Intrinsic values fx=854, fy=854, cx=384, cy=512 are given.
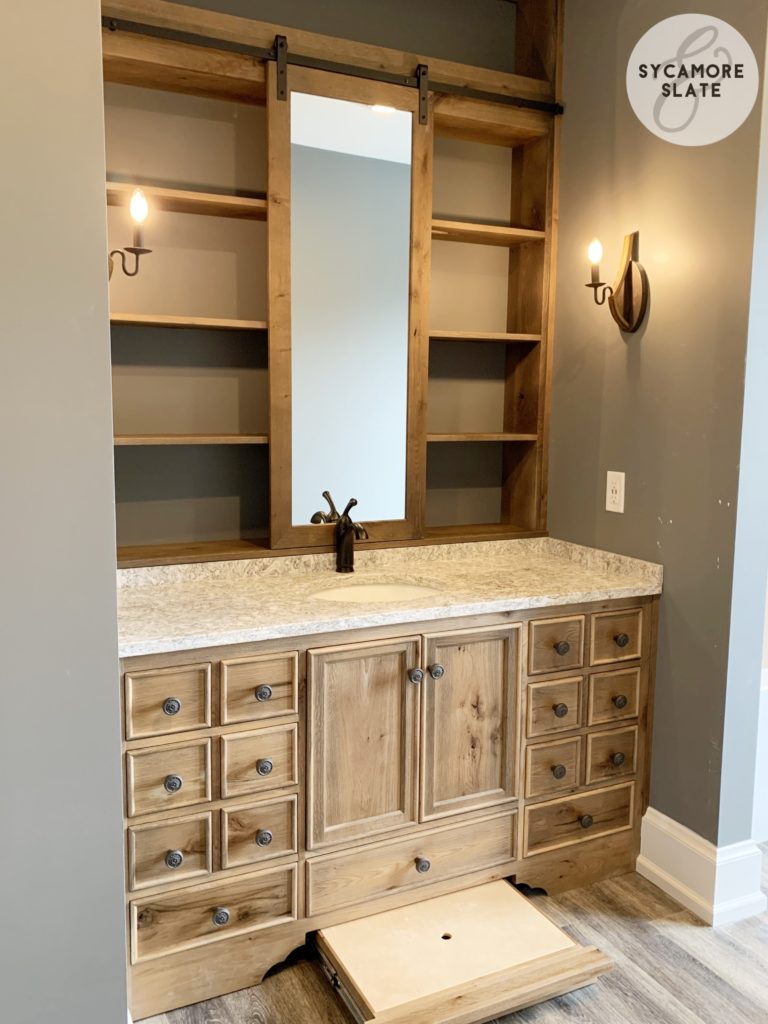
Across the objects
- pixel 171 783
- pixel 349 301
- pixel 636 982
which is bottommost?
pixel 636 982

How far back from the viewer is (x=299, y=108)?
7.96 feet

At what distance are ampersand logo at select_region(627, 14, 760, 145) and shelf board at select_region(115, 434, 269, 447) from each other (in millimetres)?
1456

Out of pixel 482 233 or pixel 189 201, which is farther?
pixel 482 233

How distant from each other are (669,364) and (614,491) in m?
0.43

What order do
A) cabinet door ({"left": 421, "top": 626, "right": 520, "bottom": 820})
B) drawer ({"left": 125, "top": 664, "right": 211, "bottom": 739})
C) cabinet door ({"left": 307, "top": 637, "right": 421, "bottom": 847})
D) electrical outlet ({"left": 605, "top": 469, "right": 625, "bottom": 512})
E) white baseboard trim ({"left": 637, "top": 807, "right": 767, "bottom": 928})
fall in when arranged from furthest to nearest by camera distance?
electrical outlet ({"left": 605, "top": 469, "right": 625, "bottom": 512}), white baseboard trim ({"left": 637, "top": 807, "right": 767, "bottom": 928}), cabinet door ({"left": 421, "top": 626, "right": 520, "bottom": 820}), cabinet door ({"left": 307, "top": 637, "right": 421, "bottom": 847}), drawer ({"left": 125, "top": 664, "right": 211, "bottom": 739})

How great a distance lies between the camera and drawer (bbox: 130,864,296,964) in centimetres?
195

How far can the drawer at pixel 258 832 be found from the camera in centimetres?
201

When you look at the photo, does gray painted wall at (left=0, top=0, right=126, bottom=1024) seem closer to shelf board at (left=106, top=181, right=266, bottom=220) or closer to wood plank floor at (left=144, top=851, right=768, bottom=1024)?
wood plank floor at (left=144, top=851, right=768, bottom=1024)

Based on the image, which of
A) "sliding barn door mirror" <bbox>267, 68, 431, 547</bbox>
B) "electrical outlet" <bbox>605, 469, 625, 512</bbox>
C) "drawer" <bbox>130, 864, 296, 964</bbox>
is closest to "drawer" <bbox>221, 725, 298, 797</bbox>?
"drawer" <bbox>130, 864, 296, 964</bbox>

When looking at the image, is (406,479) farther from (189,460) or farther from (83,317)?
(83,317)

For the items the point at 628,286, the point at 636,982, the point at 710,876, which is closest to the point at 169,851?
the point at 636,982

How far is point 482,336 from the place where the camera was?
275cm

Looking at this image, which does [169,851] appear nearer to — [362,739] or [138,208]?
[362,739]

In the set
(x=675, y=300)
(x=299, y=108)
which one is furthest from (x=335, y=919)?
(x=299, y=108)
